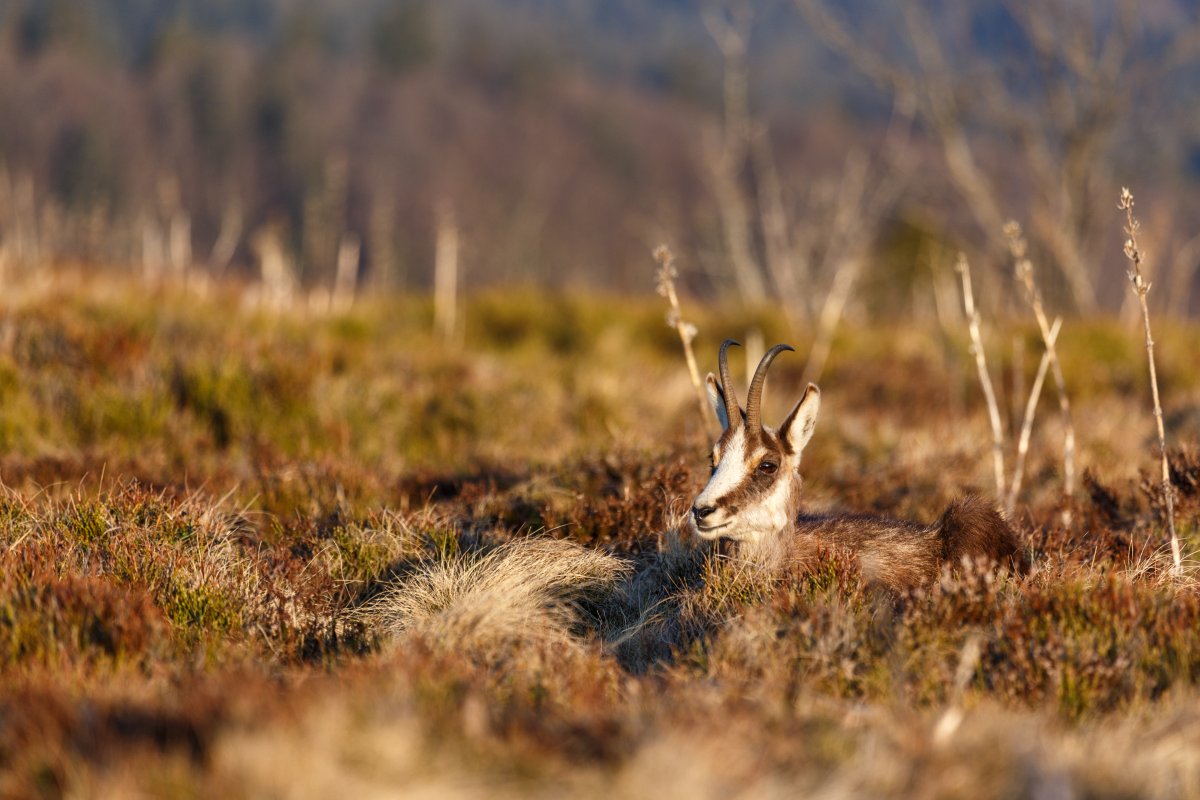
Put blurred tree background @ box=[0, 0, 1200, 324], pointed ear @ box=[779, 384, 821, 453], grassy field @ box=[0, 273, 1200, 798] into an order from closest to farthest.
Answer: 1. grassy field @ box=[0, 273, 1200, 798]
2. pointed ear @ box=[779, 384, 821, 453]
3. blurred tree background @ box=[0, 0, 1200, 324]

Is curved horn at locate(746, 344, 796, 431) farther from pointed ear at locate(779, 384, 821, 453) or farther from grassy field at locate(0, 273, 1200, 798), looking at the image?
grassy field at locate(0, 273, 1200, 798)

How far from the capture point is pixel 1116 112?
17.9 metres

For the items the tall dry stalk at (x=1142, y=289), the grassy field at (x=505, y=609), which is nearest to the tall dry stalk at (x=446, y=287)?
the grassy field at (x=505, y=609)

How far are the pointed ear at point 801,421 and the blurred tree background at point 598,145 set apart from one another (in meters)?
6.41

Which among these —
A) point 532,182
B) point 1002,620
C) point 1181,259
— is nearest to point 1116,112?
point 1181,259

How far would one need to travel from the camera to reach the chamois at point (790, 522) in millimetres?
5430

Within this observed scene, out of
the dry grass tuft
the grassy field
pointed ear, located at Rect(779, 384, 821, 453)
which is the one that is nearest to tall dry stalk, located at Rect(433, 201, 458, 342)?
the grassy field

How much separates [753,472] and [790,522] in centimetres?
37

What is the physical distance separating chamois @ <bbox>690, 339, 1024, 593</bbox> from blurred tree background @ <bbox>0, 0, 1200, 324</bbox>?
6.59 metres

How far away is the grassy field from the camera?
3084 mm

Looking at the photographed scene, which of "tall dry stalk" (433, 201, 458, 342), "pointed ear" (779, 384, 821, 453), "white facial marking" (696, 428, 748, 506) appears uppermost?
"pointed ear" (779, 384, 821, 453)

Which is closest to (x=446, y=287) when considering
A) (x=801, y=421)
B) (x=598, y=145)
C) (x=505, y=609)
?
(x=801, y=421)

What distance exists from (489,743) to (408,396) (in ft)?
24.5

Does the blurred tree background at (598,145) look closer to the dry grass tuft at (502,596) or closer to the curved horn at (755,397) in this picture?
the curved horn at (755,397)
